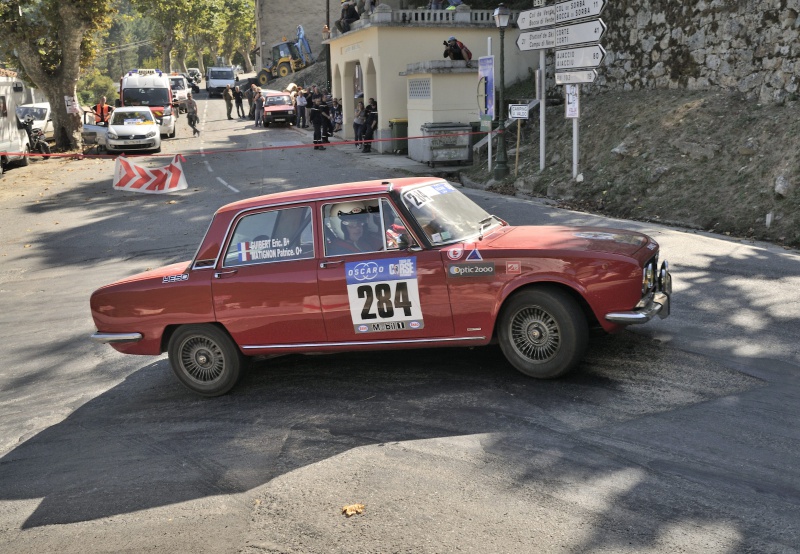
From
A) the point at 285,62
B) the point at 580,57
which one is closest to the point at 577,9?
the point at 580,57

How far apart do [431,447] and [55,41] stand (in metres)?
31.7

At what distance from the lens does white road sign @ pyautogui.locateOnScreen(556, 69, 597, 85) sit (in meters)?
17.0

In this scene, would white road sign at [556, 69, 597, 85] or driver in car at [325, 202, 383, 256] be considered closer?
driver in car at [325, 202, 383, 256]

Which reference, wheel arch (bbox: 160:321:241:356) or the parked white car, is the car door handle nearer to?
wheel arch (bbox: 160:321:241:356)

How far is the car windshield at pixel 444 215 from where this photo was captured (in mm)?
6875

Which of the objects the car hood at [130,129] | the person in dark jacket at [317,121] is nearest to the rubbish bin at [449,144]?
the person in dark jacket at [317,121]

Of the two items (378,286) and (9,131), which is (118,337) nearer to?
(378,286)

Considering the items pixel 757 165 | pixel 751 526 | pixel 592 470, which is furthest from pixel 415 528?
pixel 757 165

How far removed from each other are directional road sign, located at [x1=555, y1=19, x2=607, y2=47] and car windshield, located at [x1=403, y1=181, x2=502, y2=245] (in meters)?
10.5

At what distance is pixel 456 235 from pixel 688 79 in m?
13.2

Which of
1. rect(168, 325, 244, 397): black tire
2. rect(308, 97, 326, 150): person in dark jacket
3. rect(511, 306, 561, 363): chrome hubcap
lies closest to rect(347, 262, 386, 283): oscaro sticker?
rect(511, 306, 561, 363): chrome hubcap

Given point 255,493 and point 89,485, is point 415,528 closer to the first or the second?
point 255,493

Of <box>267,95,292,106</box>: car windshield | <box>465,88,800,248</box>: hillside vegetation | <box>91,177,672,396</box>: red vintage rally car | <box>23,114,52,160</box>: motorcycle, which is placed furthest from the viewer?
<box>267,95,292,106</box>: car windshield

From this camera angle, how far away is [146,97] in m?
37.5
